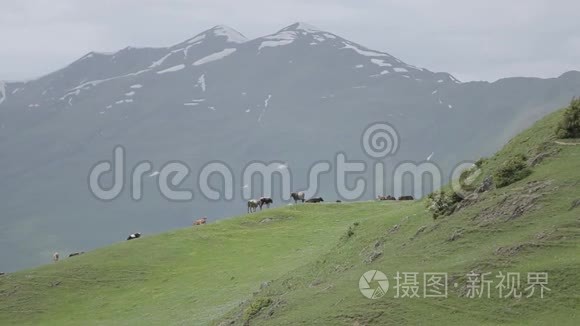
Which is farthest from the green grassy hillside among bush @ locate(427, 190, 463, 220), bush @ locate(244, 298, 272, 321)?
bush @ locate(427, 190, 463, 220)

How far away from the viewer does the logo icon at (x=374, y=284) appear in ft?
81.7

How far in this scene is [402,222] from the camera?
33750 millimetres

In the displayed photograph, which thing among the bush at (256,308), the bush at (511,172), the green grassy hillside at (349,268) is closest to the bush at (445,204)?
the green grassy hillside at (349,268)

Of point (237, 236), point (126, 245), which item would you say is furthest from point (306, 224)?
point (126, 245)

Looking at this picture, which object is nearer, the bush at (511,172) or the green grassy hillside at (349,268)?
the green grassy hillside at (349,268)

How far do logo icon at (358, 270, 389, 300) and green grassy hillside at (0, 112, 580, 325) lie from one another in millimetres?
277

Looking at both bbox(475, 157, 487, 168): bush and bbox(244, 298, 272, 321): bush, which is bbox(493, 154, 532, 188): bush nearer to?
bbox(475, 157, 487, 168): bush

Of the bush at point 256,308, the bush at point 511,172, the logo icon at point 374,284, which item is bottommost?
the bush at point 256,308

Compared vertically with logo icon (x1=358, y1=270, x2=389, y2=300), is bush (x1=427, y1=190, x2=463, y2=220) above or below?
above

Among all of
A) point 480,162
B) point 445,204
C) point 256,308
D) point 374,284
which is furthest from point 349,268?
point 480,162

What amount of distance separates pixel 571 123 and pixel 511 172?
3.60 metres

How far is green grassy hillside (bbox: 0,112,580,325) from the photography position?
2271 centimetres

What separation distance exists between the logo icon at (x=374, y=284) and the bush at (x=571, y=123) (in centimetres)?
1073

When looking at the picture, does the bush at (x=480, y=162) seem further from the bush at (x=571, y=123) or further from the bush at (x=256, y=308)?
the bush at (x=256, y=308)
